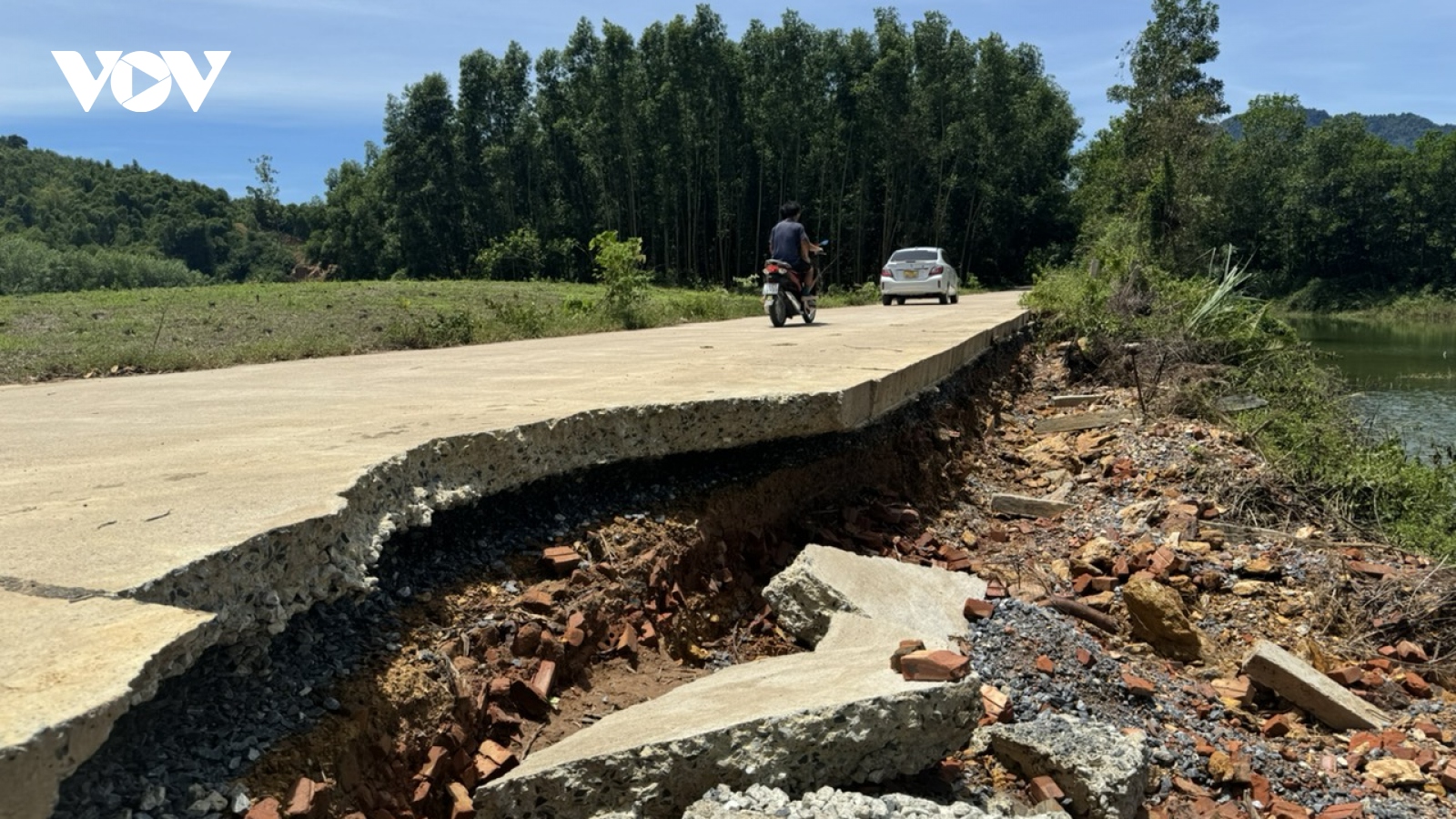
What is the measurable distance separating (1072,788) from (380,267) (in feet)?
188

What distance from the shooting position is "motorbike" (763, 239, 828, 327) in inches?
483

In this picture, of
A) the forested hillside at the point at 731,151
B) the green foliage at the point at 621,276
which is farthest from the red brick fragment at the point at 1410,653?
the forested hillside at the point at 731,151

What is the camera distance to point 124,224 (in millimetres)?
58875

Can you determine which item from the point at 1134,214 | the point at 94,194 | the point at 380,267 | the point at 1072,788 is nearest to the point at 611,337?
the point at 1072,788

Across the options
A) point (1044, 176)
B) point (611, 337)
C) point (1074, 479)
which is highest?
point (1044, 176)

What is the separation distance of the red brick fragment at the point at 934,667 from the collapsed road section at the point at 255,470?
60.0 inches

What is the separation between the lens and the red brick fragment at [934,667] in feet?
9.42

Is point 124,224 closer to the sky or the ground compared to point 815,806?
closer to the sky

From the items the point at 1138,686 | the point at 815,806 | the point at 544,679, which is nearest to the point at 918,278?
the point at 1138,686

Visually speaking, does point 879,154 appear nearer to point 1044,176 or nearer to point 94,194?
point 1044,176

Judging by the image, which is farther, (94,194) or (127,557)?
(94,194)

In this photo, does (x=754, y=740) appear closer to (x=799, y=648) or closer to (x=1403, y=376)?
(x=799, y=648)

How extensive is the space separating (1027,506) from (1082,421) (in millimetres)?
2542

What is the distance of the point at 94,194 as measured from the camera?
5762cm
